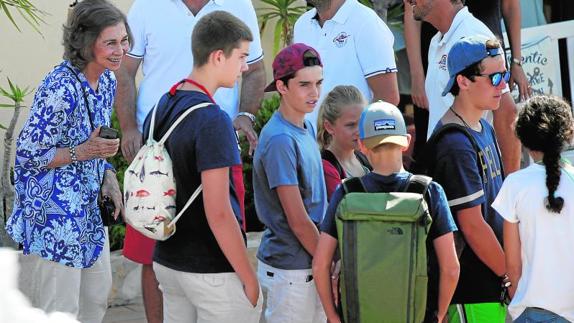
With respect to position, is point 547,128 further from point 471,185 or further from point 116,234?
point 116,234

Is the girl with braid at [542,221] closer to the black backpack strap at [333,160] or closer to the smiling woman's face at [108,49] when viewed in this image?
the black backpack strap at [333,160]

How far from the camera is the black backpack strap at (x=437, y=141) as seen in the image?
4.68m

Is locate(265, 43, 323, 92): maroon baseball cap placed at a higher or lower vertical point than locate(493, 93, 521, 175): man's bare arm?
higher

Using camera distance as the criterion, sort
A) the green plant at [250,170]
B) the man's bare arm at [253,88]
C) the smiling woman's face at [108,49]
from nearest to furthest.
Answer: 1. the smiling woman's face at [108,49]
2. the man's bare arm at [253,88]
3. the green plant at [250,170]

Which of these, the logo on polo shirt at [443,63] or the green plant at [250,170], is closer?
the logo on polo shirt at [443,63]

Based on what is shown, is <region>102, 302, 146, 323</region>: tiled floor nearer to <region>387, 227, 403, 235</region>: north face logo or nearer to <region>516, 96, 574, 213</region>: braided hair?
<region>387, 227, 403, 235</region>: north face logo

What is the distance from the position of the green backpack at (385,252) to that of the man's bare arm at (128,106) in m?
1.94

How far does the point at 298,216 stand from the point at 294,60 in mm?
794

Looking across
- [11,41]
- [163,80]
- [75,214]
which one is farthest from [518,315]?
[11,41]

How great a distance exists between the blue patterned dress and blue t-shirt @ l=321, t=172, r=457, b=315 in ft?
4.16

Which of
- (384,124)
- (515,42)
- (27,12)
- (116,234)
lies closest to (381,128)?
(384,124)

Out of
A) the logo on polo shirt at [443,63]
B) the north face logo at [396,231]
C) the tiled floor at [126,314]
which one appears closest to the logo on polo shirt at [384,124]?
the north face logo at [396,231]

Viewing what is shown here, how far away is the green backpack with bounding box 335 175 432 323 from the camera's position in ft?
13.9

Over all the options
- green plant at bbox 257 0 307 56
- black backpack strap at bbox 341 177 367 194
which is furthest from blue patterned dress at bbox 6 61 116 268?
green plant at bbox 257 0 307 56
